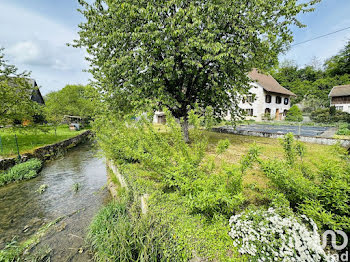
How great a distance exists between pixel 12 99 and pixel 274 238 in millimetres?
12345

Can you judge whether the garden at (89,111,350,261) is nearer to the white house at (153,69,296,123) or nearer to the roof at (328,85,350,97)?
the white house at (153,69,296,123)

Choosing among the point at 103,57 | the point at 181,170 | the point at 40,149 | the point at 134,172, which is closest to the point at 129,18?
the point at 103,57

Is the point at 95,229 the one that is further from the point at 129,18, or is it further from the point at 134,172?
the point at 129,18

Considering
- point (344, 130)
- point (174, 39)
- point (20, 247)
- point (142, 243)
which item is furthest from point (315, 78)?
point (20, 247)

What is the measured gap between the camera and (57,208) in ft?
18.0

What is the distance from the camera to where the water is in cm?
386

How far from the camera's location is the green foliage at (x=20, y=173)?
Answer: 7511 mm

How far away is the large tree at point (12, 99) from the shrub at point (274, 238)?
11508 mm

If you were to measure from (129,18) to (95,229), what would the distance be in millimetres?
8473

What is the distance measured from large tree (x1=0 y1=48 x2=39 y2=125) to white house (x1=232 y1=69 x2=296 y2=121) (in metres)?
26.7

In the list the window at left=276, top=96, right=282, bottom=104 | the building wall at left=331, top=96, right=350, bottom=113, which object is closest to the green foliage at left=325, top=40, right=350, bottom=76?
the building wall at left=331, top=96, right=350, bottom=113

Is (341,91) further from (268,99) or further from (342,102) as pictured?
(268,99)

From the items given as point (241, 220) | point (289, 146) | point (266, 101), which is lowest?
point (241, 220)

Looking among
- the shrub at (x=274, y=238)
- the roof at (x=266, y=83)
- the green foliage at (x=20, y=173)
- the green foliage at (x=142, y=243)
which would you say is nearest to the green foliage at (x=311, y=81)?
the roof at (x=266, y=83)
